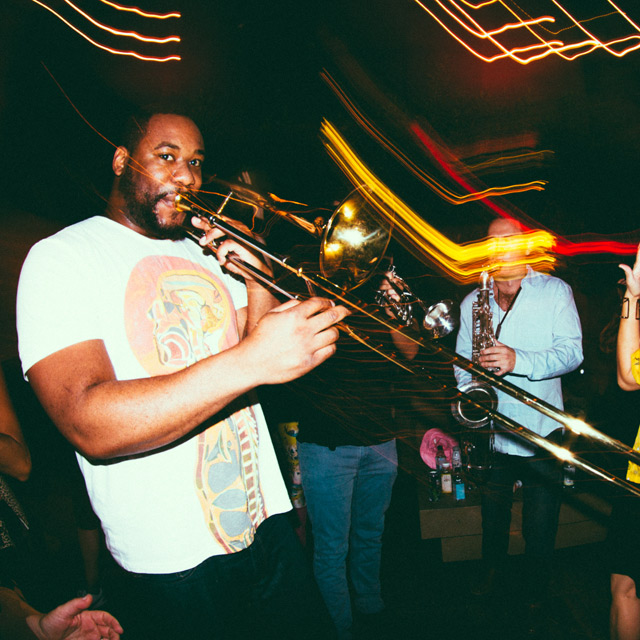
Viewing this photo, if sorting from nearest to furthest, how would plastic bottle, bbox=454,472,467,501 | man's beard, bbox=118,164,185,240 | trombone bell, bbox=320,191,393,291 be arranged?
man's beard, bbox=118,164,185,240 → trombone bell, bbox=320,191,393,291 → plastic bottle, bbox=454,472,467,501

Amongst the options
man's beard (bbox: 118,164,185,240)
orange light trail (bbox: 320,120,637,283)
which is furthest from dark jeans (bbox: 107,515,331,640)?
orange light trail (bbox: 320,120,637,283)

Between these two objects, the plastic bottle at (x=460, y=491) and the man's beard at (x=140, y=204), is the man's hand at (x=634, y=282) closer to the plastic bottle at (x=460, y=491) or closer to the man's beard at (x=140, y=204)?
the plastic bottle at (x=460, y=491)

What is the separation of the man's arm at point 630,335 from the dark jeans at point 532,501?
2.52 ft

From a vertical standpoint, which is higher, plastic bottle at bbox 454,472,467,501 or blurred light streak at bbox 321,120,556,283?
blurred light streak at bbox 321,120,556,283

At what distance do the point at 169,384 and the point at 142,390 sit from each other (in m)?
0.07

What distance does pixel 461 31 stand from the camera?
16.5 feet

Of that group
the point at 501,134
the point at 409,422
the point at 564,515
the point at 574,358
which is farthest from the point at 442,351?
the point at 501,134

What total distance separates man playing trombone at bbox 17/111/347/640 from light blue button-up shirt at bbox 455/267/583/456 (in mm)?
1940

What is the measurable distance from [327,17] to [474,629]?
6572 mm

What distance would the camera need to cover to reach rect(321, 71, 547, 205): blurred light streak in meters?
5.36

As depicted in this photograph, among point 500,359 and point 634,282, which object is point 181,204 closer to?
point 500,359

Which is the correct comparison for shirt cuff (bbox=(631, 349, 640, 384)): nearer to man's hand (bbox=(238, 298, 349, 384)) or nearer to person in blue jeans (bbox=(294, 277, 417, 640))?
person in blue jeans (bbox=(294, 277, 417, 640))

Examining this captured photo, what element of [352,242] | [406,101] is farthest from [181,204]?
[406,101]

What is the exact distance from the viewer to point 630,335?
2295mm
